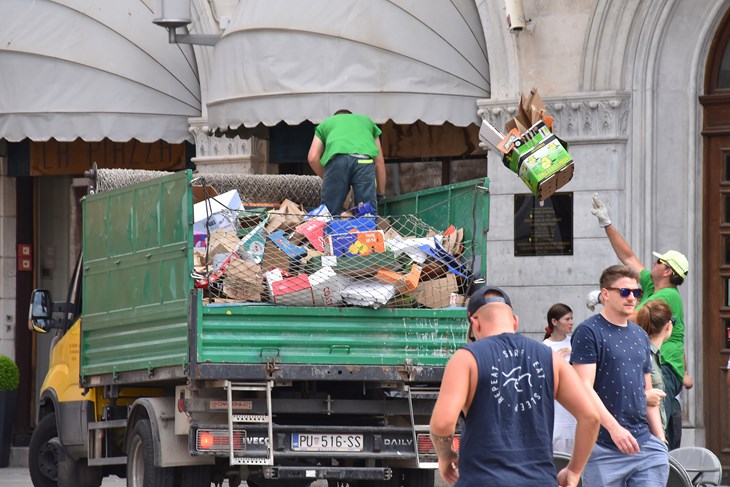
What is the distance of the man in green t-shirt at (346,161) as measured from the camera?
12047 mm

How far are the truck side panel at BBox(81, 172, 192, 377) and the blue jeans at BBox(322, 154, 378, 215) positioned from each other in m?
1.61

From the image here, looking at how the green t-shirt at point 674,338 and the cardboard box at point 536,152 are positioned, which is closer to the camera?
the green t-shirt at point 674,338

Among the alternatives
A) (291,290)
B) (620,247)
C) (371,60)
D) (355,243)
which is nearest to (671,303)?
(620,247)

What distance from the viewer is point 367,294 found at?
1037 cm

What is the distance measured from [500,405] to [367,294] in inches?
170

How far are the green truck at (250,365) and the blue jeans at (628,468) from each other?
9.06ft

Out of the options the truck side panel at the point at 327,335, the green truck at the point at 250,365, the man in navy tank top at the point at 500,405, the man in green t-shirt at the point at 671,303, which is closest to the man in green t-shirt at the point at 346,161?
the green truck at the point at 250,365

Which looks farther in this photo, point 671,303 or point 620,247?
point 620,247

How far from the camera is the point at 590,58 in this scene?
14.2m

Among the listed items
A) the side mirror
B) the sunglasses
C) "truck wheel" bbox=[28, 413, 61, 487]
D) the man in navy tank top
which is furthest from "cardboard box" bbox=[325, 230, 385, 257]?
the man in navy tank top

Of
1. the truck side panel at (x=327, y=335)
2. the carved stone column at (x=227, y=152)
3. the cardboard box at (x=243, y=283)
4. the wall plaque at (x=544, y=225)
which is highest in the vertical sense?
the carved stone column at (x=227, y=152)

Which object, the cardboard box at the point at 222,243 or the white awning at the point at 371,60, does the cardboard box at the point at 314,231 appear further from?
the white awning at the point at 371,60

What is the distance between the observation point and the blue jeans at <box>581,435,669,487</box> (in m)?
7.68

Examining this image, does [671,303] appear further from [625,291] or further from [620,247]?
[625,291]
